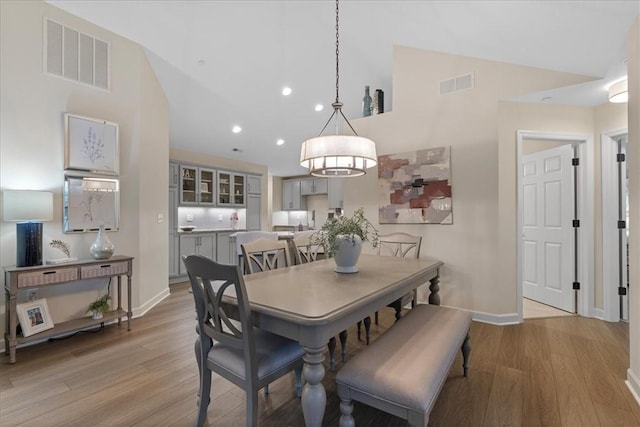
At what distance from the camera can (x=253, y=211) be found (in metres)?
7.52

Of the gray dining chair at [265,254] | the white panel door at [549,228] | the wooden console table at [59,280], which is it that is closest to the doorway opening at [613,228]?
the white panel door at [549,228]

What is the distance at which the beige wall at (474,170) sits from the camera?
10.4 ft

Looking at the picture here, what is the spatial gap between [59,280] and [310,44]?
3.81 metres

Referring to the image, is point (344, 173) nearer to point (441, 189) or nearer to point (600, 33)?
point (441, 189)

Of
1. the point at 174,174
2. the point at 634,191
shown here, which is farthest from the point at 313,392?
the point at 174,174

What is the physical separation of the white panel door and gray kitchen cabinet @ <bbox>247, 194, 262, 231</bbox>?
5.56 m

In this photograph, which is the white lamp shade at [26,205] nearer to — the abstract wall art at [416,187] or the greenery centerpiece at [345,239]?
the greenery centerpiece at [345,239]

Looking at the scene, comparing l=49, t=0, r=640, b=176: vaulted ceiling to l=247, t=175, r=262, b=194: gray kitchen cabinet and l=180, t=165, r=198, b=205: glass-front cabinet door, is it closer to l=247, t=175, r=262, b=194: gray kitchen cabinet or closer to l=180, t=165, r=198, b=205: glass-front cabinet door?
l=180, t=165, r=198, b=205: glass-front cabinet door

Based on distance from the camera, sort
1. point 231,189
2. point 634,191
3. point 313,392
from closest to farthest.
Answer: point 313,392, point 634,191, point 231,189

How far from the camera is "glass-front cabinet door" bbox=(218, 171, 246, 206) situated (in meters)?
6.78

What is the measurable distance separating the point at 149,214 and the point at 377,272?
3010 millimetres

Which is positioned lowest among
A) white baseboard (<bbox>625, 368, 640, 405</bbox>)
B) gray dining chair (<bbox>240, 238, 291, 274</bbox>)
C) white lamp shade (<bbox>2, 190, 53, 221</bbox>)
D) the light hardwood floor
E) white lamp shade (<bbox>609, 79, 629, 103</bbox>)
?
the light hardwood floor

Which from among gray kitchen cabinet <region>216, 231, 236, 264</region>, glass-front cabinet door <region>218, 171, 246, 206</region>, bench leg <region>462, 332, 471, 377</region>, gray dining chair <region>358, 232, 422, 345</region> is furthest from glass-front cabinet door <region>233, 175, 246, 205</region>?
bench leg <region>462, 332, 471, 377</region>

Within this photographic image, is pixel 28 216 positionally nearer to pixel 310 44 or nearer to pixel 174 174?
pixel 174 174
